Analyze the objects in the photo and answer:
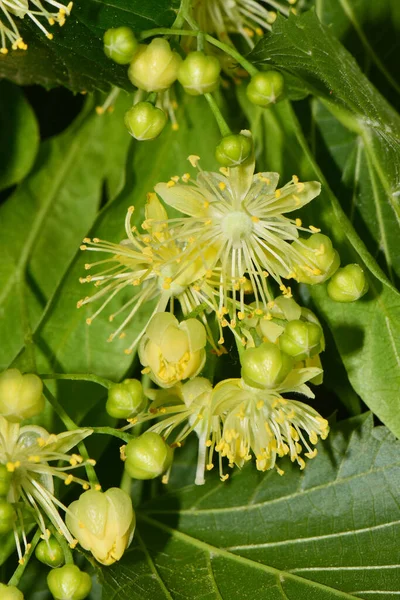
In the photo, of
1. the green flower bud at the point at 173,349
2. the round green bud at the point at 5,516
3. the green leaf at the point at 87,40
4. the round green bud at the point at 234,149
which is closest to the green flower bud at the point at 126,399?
the green flower bud at the point at 173,349

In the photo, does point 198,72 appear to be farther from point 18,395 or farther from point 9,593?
point 9,593

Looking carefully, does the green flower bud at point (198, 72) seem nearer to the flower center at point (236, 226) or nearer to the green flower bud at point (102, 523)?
the flower center at point (236, 226)

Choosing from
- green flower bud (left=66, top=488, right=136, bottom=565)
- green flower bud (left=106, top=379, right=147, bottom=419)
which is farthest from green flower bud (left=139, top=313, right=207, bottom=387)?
green flower bud (left=66, top=488, right=136, bottom=565)

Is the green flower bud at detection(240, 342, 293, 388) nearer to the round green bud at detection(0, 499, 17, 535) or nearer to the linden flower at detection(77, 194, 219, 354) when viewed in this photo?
the linden flower at detection(77, 194, 219, 354)

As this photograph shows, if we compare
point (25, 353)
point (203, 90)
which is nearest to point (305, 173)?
point (203, 90)

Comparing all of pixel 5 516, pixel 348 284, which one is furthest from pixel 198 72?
pixel 5 516

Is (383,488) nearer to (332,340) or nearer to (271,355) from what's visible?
(332,340)
